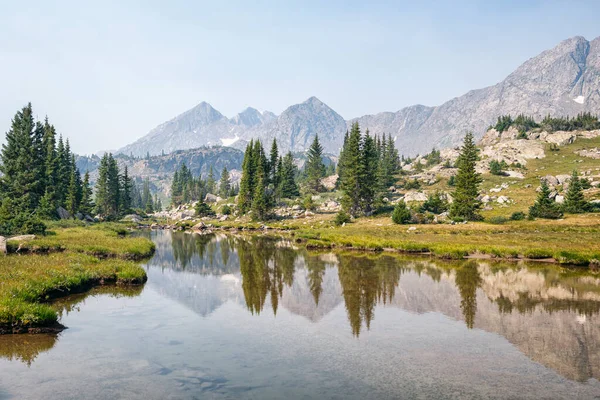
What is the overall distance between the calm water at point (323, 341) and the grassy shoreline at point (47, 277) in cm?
104

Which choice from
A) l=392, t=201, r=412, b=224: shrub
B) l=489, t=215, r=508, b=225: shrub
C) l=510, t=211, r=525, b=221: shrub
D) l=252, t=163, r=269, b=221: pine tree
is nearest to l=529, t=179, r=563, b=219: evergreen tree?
l=510, t=211, r=525, b=221: shrub

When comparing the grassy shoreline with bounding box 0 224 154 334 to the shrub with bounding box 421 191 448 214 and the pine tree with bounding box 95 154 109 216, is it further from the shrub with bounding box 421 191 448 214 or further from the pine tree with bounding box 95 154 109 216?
the pine tree with bounding box 95 154 109 216

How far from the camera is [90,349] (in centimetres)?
1698

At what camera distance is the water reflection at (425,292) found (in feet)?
63.4

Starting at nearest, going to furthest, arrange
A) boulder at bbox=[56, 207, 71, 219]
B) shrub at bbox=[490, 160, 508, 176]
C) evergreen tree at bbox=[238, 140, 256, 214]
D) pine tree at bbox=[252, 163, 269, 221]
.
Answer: boulder at bbox=[56, 207, 71, 219]
pine tree at bbox=[252, 163, 269, 221]
evergreen tree at bbox=[238, 140, 256, 214]
shrub at bbox=[490, 160, 508, 176]

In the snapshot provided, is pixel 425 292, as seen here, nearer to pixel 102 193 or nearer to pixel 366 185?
pixel 366 185

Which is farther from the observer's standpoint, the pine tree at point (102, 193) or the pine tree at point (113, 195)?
the pine tree at point (113, 195)

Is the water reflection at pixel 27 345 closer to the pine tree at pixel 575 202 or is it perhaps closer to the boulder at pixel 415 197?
the pine tree at pixel 575 202

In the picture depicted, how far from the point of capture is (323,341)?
19.0 meters

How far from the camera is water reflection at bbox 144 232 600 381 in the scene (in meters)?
19.3

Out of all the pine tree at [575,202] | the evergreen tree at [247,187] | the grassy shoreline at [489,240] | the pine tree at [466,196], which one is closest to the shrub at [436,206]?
the pine tree at [466,196]

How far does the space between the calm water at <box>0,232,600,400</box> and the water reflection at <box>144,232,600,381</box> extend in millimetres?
145

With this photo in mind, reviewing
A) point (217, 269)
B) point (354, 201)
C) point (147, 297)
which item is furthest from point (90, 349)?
point (354, 201)

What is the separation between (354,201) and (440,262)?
5468 centimetres
